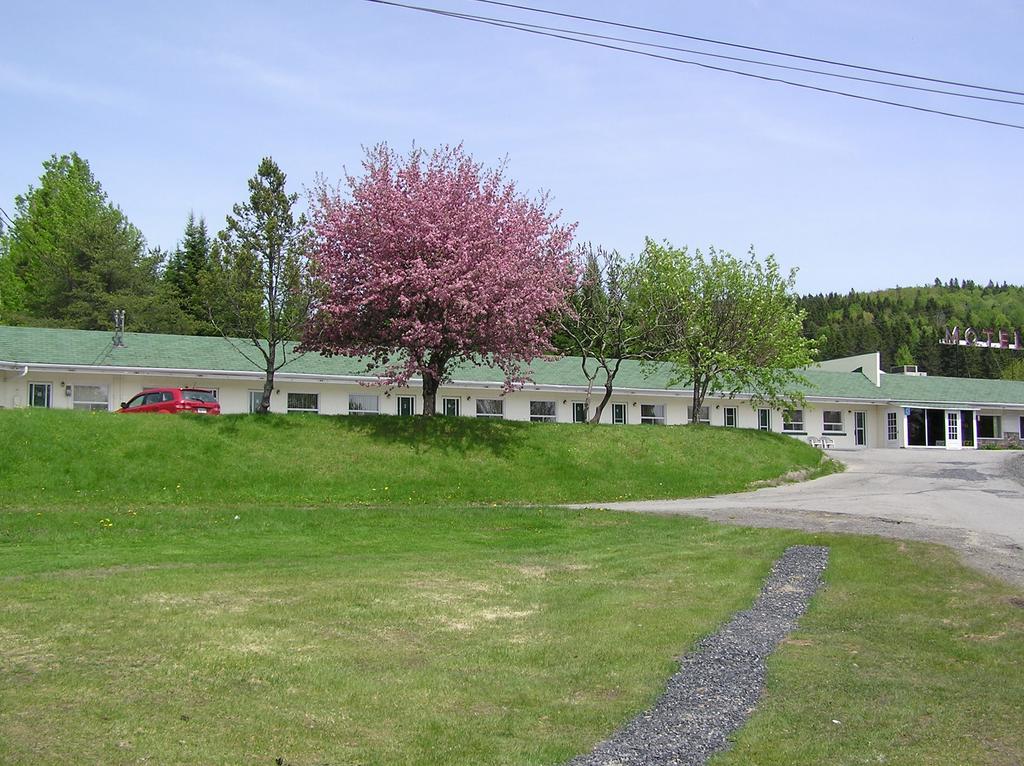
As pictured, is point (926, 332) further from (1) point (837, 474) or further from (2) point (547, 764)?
(2) point (547, 764)

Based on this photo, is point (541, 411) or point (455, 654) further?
point (541, 411)

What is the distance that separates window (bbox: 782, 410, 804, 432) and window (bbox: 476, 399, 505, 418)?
1565 cm

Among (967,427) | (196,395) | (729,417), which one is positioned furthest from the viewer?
(967,427)

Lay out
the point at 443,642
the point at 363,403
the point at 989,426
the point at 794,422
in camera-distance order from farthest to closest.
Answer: the point at 989,426 < the point at 794,422 < the point at 363,403 < the point at 443,642

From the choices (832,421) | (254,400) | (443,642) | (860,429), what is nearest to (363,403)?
(254,400)

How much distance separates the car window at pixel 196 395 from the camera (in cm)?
2827

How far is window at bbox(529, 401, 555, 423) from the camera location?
3853cm

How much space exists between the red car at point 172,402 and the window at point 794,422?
2848 cm

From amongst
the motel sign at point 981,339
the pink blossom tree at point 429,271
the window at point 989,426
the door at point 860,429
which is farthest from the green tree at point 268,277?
the motel sign at point 981,339

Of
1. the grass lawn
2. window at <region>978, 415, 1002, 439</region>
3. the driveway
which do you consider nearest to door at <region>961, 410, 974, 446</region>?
window at <region>978, 415, 1002, 439</region>

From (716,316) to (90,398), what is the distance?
77.9 ft

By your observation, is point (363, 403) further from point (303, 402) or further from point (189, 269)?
point (189, 269)

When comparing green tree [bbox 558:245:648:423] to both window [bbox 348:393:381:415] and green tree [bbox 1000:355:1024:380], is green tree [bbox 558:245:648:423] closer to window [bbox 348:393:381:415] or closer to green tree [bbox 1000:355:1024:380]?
window [bbox 348:393:381:415]

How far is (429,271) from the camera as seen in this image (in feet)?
81.5
